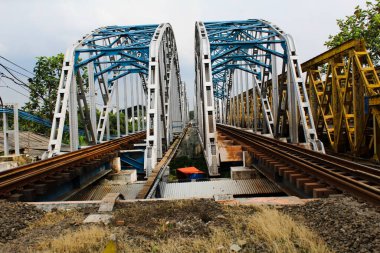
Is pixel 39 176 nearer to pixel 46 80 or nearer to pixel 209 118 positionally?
Answer: pixel 209 118

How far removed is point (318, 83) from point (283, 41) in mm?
2895

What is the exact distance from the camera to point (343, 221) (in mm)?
4137

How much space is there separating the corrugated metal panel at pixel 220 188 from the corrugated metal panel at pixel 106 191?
1.17 meters

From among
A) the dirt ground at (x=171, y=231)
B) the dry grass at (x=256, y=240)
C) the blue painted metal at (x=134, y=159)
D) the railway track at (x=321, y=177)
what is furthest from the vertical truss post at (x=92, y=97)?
the dry grass at (x=256, y=240)

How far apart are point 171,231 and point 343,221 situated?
7.29ft

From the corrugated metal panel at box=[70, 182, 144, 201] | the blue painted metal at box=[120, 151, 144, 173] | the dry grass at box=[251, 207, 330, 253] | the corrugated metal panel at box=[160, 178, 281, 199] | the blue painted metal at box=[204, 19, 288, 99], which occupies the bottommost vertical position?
the corrugated metal panel at box=[70, 182, 144, 201]

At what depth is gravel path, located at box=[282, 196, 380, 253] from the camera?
348cm

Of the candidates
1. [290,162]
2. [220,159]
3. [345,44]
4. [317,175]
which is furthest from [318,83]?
[317,175]

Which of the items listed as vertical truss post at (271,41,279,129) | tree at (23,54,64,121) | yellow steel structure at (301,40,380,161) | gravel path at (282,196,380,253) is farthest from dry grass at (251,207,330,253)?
tree at (23,54,64,121)

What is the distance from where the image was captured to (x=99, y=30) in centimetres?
2172

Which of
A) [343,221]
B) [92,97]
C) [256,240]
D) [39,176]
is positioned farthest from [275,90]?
[256,240]

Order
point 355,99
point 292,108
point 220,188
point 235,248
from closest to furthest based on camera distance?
point 235,248, point 220,188, point 355,99, point 292,108

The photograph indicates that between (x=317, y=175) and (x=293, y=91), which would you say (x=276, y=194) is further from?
(x=293, y=91)

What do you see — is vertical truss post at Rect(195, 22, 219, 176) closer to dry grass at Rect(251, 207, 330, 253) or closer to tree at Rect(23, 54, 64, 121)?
dry grass at Rect(251, 207, 330, 253)
